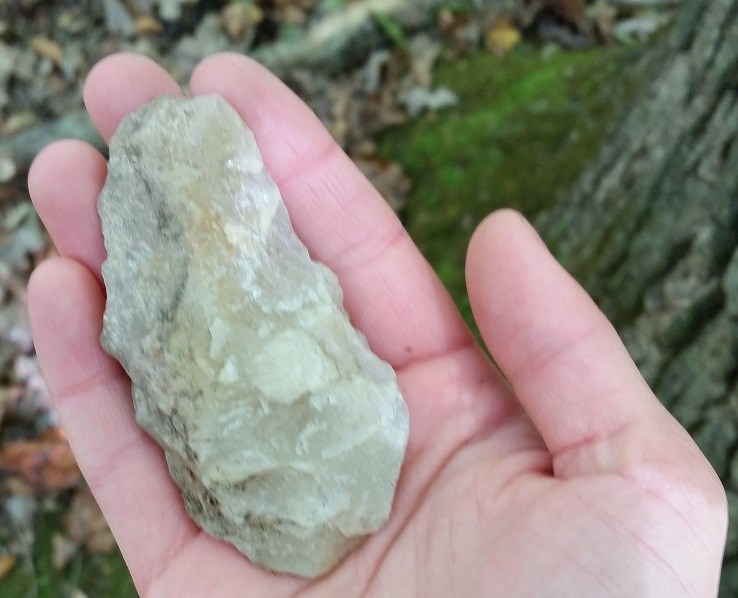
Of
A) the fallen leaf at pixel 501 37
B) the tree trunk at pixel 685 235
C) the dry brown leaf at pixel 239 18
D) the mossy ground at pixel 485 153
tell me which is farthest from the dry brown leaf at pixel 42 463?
the fallen leaf at pixel 501 37

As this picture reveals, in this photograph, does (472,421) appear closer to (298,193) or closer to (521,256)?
(521,256)

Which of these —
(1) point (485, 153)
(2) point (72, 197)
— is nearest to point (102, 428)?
→ (2) point (72, 197)

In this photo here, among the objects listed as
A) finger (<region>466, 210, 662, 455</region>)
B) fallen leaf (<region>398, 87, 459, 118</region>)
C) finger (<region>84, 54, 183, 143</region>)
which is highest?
finger (<region>84, 54, 183, 143</region>)

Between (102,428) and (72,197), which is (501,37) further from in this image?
(102,428)

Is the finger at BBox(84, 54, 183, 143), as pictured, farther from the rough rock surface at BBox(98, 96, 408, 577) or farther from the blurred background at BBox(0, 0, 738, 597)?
the blurred background at BBox(0, 0, 738, 597)

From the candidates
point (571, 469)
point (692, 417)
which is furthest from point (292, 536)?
point (692, 417)

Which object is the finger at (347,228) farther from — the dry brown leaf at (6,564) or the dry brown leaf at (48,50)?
the dry brown leaf at (48,50)

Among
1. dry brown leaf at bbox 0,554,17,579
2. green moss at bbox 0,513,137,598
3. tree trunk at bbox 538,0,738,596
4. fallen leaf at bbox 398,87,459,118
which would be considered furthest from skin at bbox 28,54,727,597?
fallen leaf at bbox 398,87,459,118
